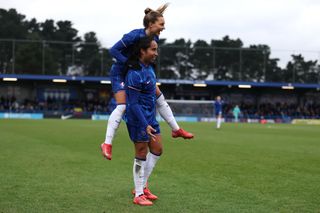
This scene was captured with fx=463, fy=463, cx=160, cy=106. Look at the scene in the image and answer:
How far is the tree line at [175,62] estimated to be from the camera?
5200 cm

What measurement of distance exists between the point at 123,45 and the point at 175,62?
157 feet

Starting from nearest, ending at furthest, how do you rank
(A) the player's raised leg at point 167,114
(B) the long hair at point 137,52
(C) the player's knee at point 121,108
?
(B) the long hair at point 137,52, (A) the player's raised leg at point 167,114, (C) the player's knee at point 121,108

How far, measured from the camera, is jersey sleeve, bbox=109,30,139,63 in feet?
19.9

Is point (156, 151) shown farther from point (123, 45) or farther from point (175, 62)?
point (175, 62)

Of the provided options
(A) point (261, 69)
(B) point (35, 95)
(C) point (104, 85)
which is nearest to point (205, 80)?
(A) point (261, 69)

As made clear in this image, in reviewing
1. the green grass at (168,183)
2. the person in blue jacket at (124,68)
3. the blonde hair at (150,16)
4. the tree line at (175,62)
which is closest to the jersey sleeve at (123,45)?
the person in blue jacket at (124,68)

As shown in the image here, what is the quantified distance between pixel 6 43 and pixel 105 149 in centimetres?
4991

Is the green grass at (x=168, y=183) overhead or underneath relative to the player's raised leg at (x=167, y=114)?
underneath

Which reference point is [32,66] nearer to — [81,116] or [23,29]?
[81,116]

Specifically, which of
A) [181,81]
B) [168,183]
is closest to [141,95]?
[168,183]

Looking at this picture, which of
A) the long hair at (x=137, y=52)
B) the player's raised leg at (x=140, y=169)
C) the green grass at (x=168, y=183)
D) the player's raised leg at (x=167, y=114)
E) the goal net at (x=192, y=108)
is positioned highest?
the long hair at (x=137, y=52)

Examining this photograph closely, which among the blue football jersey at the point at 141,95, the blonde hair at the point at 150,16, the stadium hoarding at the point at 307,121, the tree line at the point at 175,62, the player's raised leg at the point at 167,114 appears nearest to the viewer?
the blue football jersey at the point at 141,95

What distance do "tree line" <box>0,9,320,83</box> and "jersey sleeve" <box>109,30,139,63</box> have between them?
45654 millimetres

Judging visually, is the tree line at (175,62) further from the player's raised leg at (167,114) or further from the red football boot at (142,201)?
the red football boot at (142,201)
